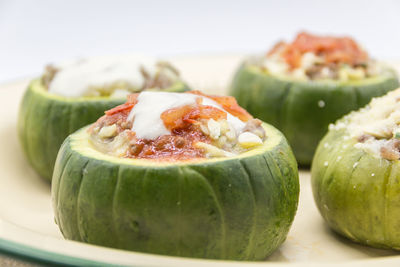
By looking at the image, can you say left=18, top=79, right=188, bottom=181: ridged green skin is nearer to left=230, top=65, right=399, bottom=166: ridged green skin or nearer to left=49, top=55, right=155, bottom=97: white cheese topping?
left=49, top=55, right=155, bottom=97: white cheese topping

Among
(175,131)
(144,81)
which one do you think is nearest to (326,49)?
(144,81)

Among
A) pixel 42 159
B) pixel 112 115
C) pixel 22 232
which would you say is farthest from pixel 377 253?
pixel 42 159

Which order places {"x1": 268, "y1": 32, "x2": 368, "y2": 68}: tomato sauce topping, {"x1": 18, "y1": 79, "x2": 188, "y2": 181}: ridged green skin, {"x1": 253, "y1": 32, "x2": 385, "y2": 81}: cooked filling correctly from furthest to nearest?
{"x1": 268, "y1": 32, "x2": 368, "y2": 68}: tomato sauce topping, {"x1": 253, "y1": 32, "x2": 385, "y2": 81}: cooked filling, {"x1": 18, "y1": 79, "x2": 188, "y2": 181}: ridged green skin

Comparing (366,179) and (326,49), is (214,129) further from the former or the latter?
(326,49)

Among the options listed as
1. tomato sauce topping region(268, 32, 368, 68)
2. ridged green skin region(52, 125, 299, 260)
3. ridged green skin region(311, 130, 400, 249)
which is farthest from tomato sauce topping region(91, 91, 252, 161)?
tomato sauce topping region(268, 32, 368, 68)

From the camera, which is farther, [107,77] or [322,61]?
[322,61]

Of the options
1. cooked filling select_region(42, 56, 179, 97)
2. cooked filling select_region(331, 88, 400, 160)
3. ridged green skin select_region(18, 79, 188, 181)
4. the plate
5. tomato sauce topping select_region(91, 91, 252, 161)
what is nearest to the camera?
the plate
